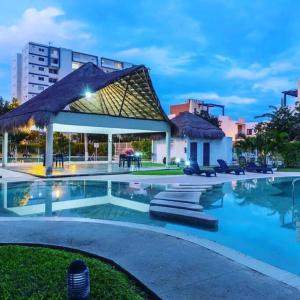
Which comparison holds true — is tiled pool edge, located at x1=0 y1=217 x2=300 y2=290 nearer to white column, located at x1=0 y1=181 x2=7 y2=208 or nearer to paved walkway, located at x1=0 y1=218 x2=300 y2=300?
paved walkway, located at x1=0 y1=218 x2=300 y2=300

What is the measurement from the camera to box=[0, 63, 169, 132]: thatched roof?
18641 millimetres

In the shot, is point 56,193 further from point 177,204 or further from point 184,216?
point 184,216

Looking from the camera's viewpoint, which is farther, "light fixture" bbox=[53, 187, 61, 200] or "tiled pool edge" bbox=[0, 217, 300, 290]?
"light fixture" bbox=[53, 187, 61, 200]

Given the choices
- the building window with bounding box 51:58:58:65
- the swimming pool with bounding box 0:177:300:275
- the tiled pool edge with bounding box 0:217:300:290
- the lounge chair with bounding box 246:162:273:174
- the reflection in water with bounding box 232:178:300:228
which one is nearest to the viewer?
the tiled pool edge with bounding box 0:217:300:290

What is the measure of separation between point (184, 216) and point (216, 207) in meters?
2.45

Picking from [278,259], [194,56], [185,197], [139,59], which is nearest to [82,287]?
[278,259]

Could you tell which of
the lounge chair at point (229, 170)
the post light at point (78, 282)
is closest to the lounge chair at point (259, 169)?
the lounge chair at point (229, 170)

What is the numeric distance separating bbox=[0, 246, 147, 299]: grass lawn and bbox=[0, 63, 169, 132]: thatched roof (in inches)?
537

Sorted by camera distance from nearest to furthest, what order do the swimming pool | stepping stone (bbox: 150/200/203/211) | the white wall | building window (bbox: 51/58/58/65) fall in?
the swimming pool, stepping stone (bbox: 150/200/203/211), the white wall, building window (bbox: 51/58/58/65)

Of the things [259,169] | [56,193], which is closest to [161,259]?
[56,193]

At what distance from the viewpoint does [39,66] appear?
77.1m

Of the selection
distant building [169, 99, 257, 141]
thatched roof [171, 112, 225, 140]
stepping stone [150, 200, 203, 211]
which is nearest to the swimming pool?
stepping stone [150, 200, 203, 211]

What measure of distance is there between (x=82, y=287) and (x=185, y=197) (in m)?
7.40

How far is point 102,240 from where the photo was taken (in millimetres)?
5855
